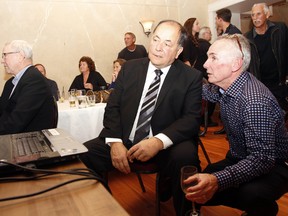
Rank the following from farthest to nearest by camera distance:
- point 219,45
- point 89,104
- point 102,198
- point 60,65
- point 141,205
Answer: point 60,65
point 89,104
point 141,205
point 219,45
point 102,198

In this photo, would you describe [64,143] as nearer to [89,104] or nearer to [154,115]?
[154,115]

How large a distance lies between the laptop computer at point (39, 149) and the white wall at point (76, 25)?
14.2 ft

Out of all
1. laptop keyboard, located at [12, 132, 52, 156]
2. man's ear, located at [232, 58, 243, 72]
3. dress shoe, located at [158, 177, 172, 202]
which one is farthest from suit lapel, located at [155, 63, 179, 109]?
laptop keyboard, located at [12, 132, 52, 156]

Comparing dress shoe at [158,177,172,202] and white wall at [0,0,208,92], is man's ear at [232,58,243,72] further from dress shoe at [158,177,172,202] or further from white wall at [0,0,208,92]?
white wall at [0,0,208,92]

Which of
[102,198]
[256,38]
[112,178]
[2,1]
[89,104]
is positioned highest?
[2,1]

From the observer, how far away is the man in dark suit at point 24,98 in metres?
1.84

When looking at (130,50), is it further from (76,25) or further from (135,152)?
(135,152)

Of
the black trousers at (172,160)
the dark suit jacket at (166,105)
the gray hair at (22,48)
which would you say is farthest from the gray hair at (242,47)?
the gray hair at (22,48)

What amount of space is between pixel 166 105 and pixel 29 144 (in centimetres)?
87

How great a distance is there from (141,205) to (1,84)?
388 cm

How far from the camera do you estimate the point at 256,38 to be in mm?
3631

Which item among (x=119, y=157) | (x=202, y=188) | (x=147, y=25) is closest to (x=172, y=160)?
(x=119, y=157)

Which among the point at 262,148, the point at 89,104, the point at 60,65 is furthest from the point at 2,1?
the point at 262,148

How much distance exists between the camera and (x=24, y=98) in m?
1.87
